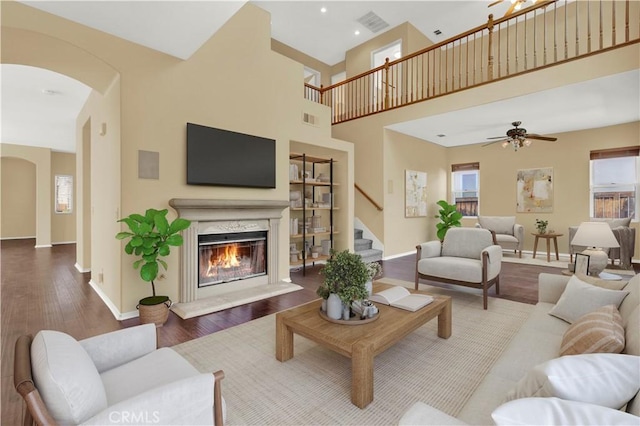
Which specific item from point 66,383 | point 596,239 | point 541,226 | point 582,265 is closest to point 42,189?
point 66,383

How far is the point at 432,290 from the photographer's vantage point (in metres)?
4.34

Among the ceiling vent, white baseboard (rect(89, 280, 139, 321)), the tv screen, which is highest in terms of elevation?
the ceiling vent

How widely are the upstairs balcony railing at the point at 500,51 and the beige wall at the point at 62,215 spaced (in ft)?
28.2

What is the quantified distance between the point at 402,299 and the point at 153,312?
243 cm

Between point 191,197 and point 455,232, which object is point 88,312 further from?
point 455,232

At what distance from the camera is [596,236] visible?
10.9 feet

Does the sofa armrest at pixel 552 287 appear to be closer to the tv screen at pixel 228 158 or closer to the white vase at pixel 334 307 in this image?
the white vase at pixel 334 307

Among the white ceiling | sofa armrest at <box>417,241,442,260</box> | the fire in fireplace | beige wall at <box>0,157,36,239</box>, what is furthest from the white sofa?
beige wall at <box>0,157,36,239</box>

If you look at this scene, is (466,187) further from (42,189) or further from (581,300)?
(42,189)

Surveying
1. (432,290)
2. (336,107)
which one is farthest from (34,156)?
(432,290)

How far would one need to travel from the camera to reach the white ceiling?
2809mm

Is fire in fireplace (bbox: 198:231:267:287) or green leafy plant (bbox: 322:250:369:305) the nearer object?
green leafy plant (bbox: 322:250:369:305)

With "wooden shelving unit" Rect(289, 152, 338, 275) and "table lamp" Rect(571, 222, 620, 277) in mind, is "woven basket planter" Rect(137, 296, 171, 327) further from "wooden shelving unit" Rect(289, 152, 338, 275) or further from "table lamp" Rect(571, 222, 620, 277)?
"table lamp" Rect(571, 222, 620, 277)

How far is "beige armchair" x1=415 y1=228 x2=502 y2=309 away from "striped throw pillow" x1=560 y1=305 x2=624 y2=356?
193 centimetres
